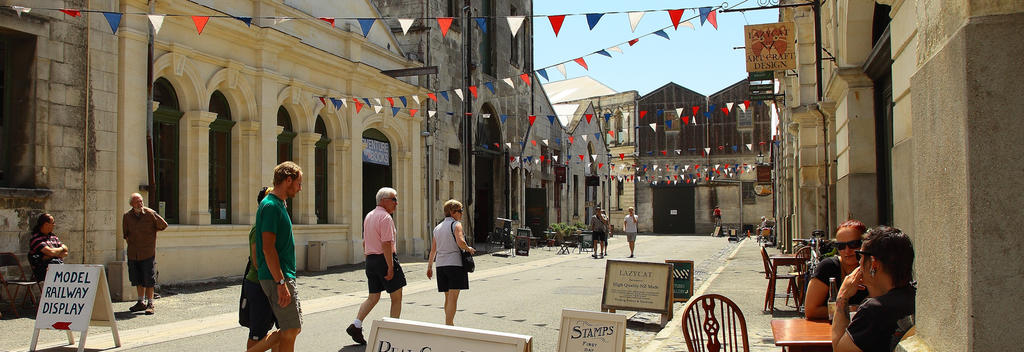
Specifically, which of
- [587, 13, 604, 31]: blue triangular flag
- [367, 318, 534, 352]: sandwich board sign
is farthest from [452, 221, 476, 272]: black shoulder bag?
[367, 318, 534, 352]: sandwich board sign

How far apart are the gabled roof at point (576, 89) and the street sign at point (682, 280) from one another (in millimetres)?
42139

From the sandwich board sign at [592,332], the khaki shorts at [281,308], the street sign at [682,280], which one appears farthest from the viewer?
the street sign at [682,280]

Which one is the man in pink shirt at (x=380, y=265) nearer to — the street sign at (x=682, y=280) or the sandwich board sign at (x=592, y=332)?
the sandwich board sign at (x=592, y=332)

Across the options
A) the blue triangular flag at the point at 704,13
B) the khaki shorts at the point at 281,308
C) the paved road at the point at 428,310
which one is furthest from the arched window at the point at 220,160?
the khaki shorts at the point at 281,308

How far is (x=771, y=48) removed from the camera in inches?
646

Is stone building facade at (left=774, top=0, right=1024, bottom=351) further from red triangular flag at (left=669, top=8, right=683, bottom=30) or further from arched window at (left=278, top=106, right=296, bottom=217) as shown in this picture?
arched window at (left=278, top=106, right=296, bottom=217)

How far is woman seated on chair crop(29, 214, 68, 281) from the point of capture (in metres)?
9.89

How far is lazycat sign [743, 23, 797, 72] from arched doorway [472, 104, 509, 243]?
46.4 ft

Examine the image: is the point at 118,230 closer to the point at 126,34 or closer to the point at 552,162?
the point at 126,34

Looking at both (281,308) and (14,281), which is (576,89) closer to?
(14,281)

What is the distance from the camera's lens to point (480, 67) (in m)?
28.4

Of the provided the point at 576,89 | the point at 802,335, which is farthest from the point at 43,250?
the point at 576,89

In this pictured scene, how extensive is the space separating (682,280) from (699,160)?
144 feet

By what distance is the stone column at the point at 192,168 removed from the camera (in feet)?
47.9
